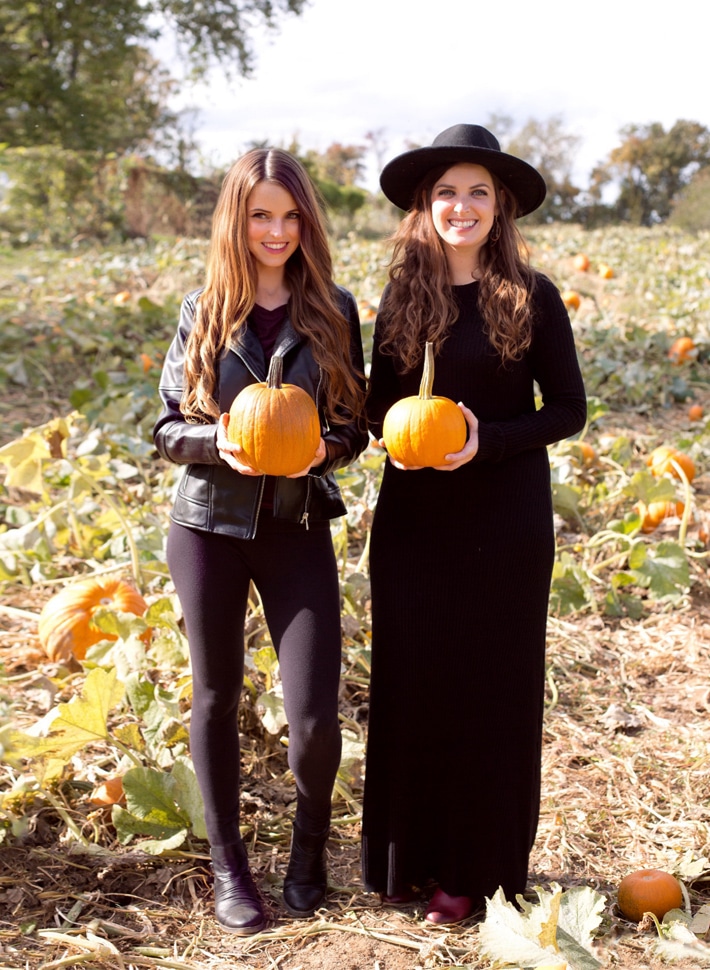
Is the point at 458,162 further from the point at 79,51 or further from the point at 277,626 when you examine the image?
the point at 79,51

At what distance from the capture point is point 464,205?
2.16 metres

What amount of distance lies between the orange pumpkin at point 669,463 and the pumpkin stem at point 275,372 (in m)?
2.92

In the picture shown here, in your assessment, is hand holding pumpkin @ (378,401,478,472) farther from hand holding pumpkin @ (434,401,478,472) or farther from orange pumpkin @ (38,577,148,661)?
orange pumpkin @ (38,577,148,661)

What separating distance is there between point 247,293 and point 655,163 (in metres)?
34.4

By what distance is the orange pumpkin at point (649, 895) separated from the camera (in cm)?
219

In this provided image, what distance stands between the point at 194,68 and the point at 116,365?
9.07 metres

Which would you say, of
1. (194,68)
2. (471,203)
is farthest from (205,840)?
(194,68)

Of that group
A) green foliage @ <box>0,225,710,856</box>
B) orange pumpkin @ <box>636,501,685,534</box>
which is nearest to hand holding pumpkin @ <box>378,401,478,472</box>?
green foliage @ <box>0,225,710,856</box>

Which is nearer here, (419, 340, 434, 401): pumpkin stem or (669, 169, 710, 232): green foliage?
(419, 340, 434, 401): pumpkin stem

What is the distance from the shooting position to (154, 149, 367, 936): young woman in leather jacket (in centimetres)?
212

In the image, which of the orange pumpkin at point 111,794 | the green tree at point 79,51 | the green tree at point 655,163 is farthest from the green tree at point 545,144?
the orange pumpkin at point 111,794

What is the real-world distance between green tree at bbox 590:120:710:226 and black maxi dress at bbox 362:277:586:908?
31.6 m

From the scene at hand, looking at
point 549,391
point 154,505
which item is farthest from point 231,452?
Result: point 154,505

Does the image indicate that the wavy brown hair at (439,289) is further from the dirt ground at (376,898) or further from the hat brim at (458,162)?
the dirt ground at (376,898)
